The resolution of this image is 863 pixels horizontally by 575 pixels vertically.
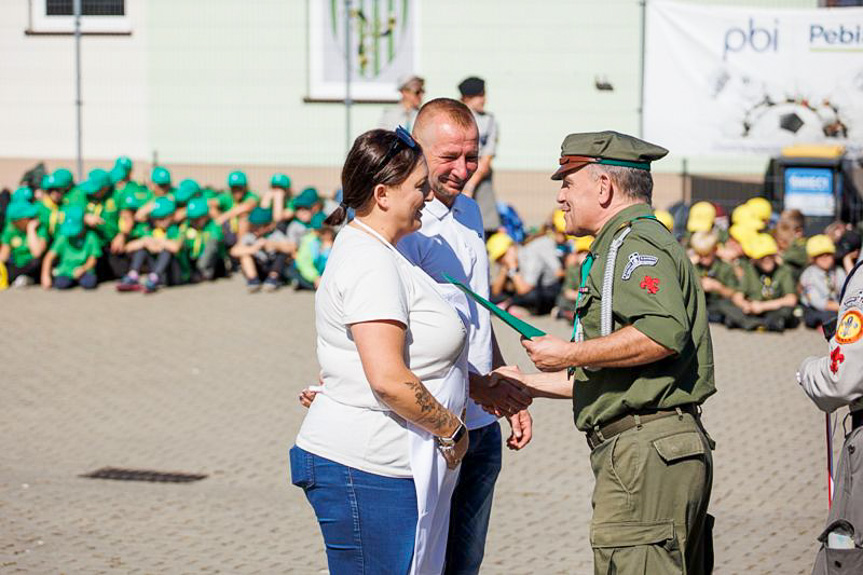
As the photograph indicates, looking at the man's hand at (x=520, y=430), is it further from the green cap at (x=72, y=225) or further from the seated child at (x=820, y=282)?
the green cap at (x=72, y=225)

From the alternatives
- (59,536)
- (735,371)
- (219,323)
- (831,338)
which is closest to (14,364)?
(219,323)

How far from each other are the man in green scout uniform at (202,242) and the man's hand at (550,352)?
11793 mm

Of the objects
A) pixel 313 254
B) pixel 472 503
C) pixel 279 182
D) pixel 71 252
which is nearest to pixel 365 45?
pixel 279 182

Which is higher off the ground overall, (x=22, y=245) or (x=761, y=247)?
(x=761, y=247)

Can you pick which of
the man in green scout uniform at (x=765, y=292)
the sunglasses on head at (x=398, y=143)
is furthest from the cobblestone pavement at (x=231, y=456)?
the sunglasses on head at (x=398, y=143)

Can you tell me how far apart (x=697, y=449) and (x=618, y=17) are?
15.1 meters

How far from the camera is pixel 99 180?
15516 millimetres

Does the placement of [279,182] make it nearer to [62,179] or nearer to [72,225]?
[72,225]

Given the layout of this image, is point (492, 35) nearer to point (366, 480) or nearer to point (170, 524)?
point (170, 524)

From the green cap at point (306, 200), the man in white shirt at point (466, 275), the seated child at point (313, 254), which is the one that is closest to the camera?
the man in white shirt at point (466, 275)

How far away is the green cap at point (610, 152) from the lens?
13.0 ft

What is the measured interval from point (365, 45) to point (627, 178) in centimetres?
1590

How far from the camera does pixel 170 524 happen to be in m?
6.82

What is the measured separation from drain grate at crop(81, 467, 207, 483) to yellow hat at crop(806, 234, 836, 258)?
270 inches
